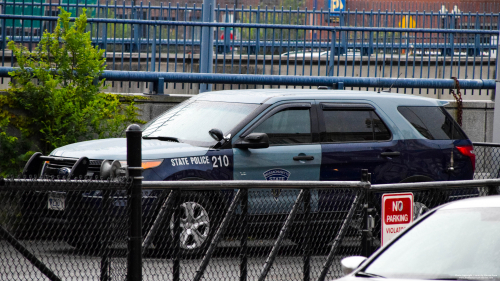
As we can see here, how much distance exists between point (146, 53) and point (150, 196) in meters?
8.11

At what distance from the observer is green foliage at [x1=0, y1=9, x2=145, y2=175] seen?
9.88 metres

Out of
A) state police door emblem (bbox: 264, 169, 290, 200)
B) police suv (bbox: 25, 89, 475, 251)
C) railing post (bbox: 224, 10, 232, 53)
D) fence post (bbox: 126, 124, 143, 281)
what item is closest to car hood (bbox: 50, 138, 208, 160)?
police suv (bbox: 25, 89, 475, 251)

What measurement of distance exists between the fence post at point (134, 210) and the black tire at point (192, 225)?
58 cm

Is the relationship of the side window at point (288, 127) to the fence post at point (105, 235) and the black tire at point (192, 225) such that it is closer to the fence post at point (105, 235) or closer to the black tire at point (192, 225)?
the black tire at point (192, 225)

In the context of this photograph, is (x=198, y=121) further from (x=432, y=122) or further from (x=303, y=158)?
(x=432, y=122)

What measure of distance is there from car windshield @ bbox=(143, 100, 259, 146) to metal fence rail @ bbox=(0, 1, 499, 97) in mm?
4082

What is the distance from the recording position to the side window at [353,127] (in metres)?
8.52

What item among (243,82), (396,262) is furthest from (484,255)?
(243,82)

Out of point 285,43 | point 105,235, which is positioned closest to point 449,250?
point 105,235

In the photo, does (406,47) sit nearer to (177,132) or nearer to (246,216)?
(177,132)

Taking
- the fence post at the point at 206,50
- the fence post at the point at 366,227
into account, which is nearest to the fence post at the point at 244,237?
the fence post at the point at 366,227

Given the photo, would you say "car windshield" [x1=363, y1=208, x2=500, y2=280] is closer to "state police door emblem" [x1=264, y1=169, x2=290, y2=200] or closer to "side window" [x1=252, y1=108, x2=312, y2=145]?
"state police door emblem" [x1=264, y1=169, x2=290, y2=200]

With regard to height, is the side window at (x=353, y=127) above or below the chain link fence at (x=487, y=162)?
above

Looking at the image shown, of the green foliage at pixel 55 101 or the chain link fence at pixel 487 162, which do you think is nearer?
the green foliage at pixel 55 101
